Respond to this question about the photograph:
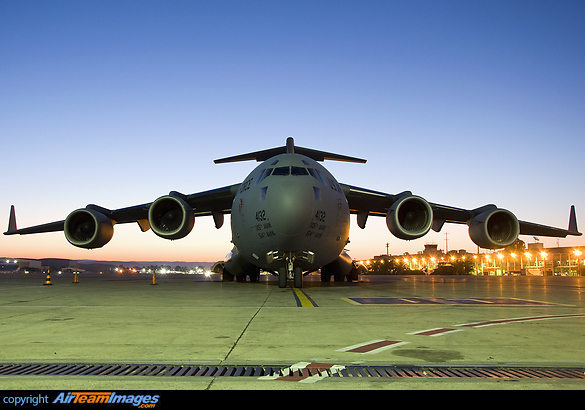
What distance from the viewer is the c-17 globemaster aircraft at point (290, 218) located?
12.0 metres

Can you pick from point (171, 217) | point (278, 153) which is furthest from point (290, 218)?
point (278, 153)

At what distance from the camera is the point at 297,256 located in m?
12.6

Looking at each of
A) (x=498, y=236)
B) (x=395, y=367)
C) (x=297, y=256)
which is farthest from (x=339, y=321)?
(x=498, y=236)

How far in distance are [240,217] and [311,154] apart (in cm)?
683

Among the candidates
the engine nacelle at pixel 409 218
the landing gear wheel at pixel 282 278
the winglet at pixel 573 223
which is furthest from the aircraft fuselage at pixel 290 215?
the winglet at pixel 573 223

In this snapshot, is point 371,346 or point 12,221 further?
point 12,221

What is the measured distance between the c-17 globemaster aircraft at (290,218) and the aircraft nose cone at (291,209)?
25mm

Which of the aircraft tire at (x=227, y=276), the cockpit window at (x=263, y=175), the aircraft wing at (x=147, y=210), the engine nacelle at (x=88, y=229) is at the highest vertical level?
the cockpit window at (x=263, y=175)

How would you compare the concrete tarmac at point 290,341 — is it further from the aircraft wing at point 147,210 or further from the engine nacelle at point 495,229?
the engine nacelle at point 495,229

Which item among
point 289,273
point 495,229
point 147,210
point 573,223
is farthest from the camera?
point 573,223

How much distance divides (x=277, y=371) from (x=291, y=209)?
8.56 m

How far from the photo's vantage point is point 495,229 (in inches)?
670
